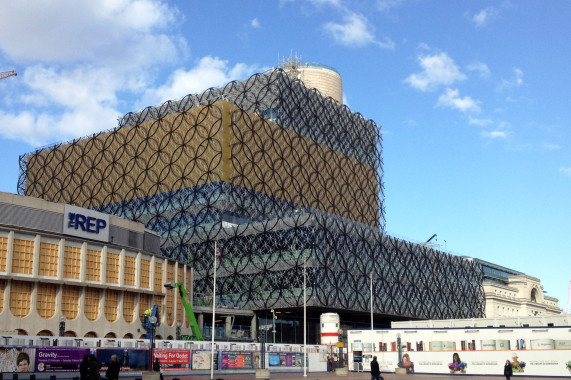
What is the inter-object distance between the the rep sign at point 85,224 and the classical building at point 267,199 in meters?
26.9

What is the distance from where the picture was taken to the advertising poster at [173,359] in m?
59.3

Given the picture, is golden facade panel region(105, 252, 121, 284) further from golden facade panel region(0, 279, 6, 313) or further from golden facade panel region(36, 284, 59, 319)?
golden facade panel region(0, 279, 6, 313)

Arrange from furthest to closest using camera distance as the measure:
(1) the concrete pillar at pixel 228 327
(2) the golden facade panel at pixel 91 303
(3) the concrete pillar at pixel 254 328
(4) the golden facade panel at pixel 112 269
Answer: (3) the concrete pillar at pixel 254 328 → (1) the concrete pillar at pixel 228 327 → (4) the golden facade panel at pixel 112 269 → (2) the golden facade panel at pixel 91 303

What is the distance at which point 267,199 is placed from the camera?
134750 millimetres

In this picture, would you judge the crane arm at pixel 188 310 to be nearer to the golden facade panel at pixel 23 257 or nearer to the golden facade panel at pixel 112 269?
the golden facade panel at pixel 112 269

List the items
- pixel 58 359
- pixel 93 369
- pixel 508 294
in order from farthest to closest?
1. pixel 508 294
2. pixel 58 359
3. pixel 93 369

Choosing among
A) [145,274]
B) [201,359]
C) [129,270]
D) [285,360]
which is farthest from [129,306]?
[285,360]

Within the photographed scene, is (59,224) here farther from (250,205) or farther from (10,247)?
(250,205)

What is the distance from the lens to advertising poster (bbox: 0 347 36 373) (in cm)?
4684

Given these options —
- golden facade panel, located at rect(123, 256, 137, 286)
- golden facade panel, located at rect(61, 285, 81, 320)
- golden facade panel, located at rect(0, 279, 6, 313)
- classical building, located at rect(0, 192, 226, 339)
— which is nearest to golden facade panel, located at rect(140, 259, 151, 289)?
classical building, located at rect(0, 192, 226, 339)

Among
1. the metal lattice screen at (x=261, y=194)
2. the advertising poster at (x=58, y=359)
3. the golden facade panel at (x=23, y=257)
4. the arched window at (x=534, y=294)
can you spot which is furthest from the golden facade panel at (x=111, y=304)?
the arched window at (x=534, y=294)

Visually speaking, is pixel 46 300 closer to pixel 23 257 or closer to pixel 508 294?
pixel 23 257

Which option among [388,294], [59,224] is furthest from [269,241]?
[59,224]

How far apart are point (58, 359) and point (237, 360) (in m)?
20.7
